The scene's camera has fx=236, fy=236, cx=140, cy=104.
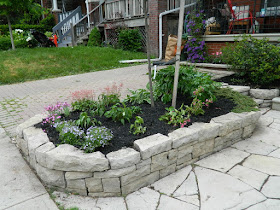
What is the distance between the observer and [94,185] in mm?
2250

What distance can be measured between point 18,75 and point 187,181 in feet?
21.7

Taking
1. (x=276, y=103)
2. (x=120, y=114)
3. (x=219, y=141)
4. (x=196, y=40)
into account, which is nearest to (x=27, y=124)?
(x=120, y=114)

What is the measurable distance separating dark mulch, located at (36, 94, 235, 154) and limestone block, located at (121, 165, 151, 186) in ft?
1.01

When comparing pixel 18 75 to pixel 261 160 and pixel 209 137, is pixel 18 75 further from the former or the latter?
pixel 261 160

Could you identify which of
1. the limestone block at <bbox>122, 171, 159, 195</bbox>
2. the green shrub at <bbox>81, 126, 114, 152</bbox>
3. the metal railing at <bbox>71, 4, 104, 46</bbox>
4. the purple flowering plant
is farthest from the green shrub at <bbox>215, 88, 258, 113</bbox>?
the metal railing at <bbox>71, 4, 104, 46</bbox>

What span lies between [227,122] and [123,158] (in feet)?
4.92

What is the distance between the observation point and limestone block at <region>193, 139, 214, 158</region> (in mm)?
2764

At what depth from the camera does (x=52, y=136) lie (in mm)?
2764

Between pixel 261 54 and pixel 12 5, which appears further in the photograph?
pixel 12 5

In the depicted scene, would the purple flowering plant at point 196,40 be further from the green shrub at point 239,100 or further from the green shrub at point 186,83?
the green shrub at point 186,83

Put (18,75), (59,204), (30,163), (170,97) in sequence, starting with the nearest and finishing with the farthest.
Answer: (59,204), (30,163), (170,97), (18,75)

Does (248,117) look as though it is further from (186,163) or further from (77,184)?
(77,184)

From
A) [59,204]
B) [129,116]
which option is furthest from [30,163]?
[129,116]

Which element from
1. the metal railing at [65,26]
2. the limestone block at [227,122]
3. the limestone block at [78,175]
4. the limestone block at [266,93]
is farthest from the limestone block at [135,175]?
the metal railing at [65,26]
